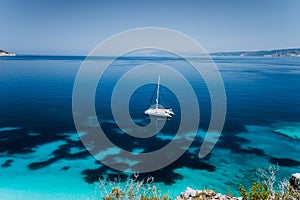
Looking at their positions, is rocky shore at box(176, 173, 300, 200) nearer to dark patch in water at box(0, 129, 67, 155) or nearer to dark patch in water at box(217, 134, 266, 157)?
dark patch in water at box(217, 134, 266, 157)

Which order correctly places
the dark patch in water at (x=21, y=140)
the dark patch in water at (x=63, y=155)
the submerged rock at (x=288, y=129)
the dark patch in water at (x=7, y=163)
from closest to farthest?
the dark patch in water at (x=7, y=163), the dark patch in water at (x=63, y=155), the dark patch in water at (x=21, y=140), the submerged rock at (x=288, y=129)

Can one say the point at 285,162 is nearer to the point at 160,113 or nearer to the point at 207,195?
the point at 207,195

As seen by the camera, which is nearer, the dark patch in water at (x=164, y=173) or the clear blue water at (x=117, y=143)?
the clear blue water at (x=117, y=143)

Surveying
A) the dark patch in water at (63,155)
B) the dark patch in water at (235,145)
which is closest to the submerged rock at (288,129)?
the dark patch in water at (235,145)

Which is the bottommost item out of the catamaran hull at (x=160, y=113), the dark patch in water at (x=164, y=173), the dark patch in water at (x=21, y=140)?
the dark patch in water at (x=164, y=173)

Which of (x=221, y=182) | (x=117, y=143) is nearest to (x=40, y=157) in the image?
(x=117, y=143)

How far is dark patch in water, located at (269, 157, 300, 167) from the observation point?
30828 mm

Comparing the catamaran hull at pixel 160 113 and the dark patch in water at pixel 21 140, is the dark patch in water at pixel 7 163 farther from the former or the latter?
the catamaran hull at pixel 160 113

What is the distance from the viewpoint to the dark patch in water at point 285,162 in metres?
30.8

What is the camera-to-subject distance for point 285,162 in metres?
31.5

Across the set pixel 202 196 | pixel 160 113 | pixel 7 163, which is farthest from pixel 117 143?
pixel 202 196

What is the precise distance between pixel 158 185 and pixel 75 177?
355 inches

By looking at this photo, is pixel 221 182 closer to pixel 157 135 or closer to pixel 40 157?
pixel 157 135

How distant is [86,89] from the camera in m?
75.0
